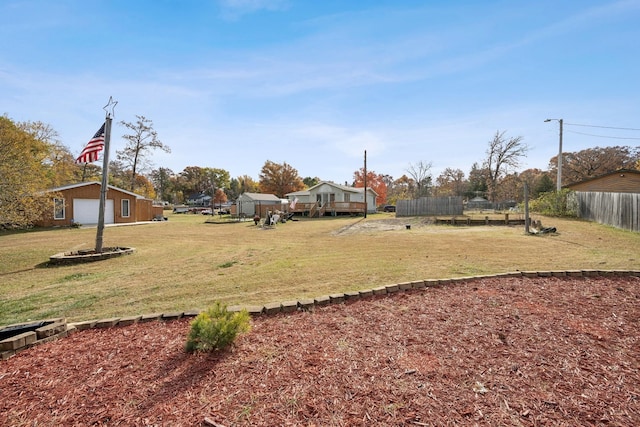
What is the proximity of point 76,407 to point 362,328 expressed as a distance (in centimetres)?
248

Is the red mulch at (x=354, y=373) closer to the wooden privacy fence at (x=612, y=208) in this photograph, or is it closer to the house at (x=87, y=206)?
the wooden privacy fence at (x=612, y=208)

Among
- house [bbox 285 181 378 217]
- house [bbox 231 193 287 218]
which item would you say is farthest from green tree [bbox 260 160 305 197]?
house [bbox 231 193 287 218]

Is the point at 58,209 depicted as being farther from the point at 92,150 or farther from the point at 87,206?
the point at 92,150

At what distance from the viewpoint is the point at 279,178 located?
5334 centimetres

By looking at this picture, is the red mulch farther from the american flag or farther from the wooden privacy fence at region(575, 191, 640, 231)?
the wooden privacy fence at region(575, 191, 640, 231)

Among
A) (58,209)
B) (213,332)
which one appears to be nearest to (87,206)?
(58,209)

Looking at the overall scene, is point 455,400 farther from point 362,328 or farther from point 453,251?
point 453,251

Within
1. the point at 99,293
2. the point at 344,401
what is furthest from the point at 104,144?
the point at 344,401

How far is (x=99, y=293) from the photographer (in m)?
5.11

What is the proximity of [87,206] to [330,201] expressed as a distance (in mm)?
20525

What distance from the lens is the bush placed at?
2.71 metres

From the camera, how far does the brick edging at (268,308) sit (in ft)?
9.86

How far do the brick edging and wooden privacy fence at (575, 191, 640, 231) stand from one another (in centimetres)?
955

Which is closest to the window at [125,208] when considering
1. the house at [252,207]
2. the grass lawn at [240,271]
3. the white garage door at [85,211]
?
the white garage door at [85,211]
